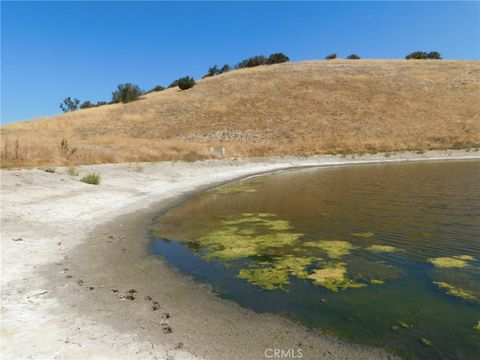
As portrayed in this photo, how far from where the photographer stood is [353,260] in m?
8.21

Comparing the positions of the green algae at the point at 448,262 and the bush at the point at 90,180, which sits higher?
the bush at the point at 90,180

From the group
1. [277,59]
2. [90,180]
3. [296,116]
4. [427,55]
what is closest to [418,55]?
[427,55]

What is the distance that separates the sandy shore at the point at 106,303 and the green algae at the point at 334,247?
339 centimetres

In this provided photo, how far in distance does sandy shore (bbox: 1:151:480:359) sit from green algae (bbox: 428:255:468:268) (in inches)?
155

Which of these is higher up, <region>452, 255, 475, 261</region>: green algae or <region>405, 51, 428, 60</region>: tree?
<region>405, 51, 428, 60</region>: tree

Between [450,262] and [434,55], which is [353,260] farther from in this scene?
[434,55]

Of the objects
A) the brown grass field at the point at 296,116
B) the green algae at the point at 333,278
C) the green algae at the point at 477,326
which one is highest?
the brown grass field at the point at 296,116

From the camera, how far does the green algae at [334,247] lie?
28.5ft

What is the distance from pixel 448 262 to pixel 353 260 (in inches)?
75.6

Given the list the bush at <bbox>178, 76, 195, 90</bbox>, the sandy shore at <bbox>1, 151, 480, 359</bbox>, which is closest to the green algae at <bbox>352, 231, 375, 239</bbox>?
the sandy shore at <bbox>1, 151, 480, 359</bbox>

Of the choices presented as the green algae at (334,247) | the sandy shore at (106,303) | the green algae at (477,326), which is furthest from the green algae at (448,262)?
the sandy shore at (106,303)

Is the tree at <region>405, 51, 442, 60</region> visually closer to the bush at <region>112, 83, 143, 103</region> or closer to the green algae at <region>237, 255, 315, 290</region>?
the bush at <region>112, 83, 143, 103</region>

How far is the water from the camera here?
5375mm

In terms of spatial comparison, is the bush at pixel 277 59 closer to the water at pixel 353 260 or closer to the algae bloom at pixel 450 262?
the water at pixel 353 260
